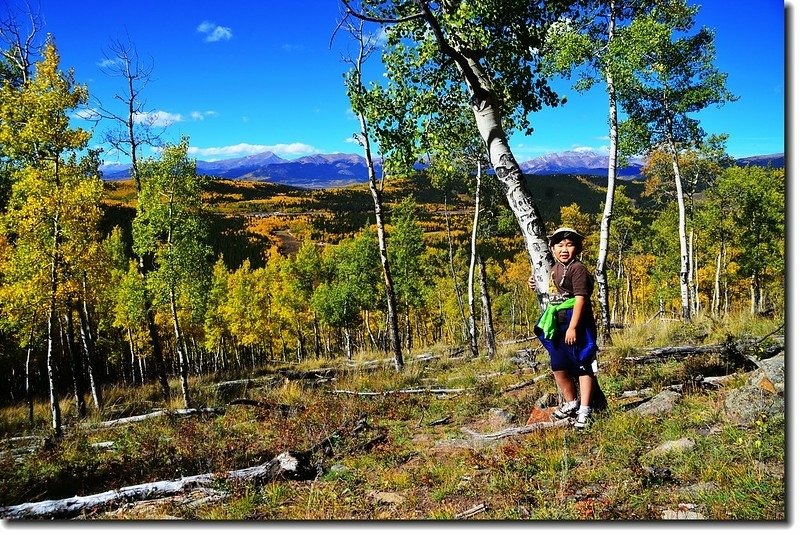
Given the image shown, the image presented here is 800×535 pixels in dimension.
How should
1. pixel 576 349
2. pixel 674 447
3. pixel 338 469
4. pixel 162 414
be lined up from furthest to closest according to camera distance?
pixel 162 414, pixel 338 469, pixel 576 349, pixel 674 447

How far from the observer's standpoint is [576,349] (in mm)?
4996

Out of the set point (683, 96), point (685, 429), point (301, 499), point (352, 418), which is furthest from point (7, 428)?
point (683, 96)

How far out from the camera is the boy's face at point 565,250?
196 inches

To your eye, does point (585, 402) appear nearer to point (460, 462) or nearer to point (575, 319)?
point (575, 319)

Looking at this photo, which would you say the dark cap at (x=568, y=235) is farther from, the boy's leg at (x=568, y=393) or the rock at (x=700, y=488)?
the rock at (x=700, y=488)

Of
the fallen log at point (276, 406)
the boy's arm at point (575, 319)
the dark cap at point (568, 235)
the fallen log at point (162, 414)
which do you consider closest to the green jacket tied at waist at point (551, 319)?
the boy's arm at point (575, 319)

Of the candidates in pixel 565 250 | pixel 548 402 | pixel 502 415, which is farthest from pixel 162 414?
pixel 565 250

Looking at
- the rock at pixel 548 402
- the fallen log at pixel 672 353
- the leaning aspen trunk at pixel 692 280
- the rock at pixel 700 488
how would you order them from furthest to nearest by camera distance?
1. the leaning aspen trunk at pixel 692 280
2. the fallen log at pixel 672 353
3. the rock at pixel 548 402
4. the rock at pixel 700 488

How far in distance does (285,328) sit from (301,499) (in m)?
48.8

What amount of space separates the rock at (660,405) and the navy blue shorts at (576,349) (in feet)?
3.41

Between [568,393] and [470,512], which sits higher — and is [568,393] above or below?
above

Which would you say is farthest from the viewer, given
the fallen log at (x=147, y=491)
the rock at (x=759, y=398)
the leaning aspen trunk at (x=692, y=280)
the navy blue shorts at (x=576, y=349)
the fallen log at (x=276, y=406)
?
the leaning aspen trunk at (x=692, y=280)

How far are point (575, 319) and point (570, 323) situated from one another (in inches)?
3.1

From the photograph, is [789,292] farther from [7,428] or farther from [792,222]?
[7,428]
